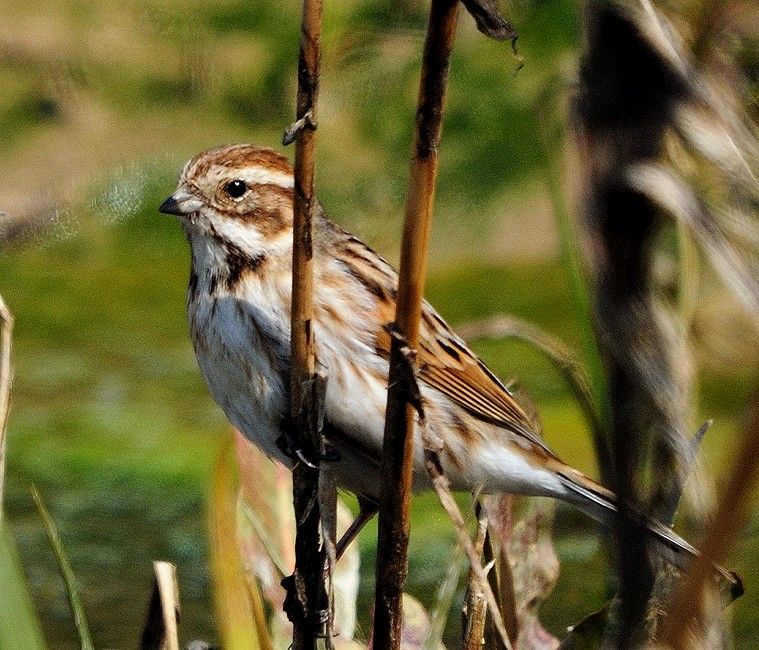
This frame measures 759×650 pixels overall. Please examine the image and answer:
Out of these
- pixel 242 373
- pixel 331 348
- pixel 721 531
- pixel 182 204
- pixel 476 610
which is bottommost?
pixel 721 531

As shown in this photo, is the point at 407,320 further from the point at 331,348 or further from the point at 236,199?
the point at 236,199

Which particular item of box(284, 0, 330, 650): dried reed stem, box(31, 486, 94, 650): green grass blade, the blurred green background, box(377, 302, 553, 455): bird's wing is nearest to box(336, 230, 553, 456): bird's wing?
box(377, 302, 553, 455): bird's wing

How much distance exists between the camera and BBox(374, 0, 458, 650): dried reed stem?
1.68 m

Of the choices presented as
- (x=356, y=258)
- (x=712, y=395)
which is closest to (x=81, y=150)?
(x=712, y=395)

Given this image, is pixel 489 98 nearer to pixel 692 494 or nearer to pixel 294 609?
pixel 294 609

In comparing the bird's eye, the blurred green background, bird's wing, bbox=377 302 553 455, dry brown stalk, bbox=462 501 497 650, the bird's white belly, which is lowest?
dry brown stalk, bbox=462 501 497 650

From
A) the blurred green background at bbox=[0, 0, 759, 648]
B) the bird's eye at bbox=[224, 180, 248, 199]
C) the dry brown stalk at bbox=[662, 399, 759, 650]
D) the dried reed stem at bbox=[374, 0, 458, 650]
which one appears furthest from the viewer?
the blurred green background at bbox=[0, 0, 759, 648]

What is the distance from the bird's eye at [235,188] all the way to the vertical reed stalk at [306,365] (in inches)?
37.5

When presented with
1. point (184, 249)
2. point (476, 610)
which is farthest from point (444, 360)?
point (184, 249)

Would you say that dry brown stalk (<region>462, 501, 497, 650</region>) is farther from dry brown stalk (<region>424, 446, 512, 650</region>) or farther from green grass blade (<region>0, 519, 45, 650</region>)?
green grass blade (<region>0, 519, 45, 650</region>)

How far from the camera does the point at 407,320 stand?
1841mm

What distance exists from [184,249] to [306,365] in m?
3.65

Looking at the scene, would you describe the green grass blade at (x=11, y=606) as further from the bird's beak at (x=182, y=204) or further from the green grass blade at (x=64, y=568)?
the bird's beak at (x=182, y=204)

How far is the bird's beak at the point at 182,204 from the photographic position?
2932mm
